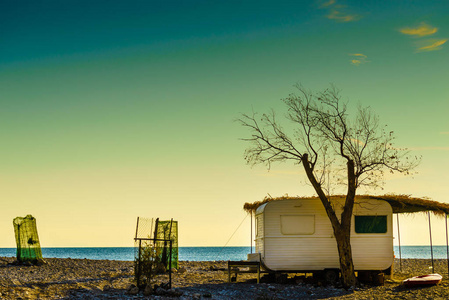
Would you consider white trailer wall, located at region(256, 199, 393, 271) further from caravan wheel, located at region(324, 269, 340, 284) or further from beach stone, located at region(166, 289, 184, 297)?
beach stone, located at region(166, 289, 184, 297)

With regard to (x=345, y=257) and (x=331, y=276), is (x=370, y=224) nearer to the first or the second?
(x=345, y=257)

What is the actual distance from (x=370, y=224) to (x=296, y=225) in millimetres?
2612

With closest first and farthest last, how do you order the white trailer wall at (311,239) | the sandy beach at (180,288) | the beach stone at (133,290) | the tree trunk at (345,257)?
1. the sandy beach at (180,288)
2. the beach stone at (133,290)
3. the tree trunk at (345,257)
4. the white trailer wall at (311,239)

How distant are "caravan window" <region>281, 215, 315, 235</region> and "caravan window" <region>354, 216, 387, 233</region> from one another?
1.59 m

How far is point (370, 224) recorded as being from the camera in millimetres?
20047

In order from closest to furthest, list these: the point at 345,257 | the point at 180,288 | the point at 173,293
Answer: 1. the point at 173,293
2. the point at 180,288
3. the point at 345,257

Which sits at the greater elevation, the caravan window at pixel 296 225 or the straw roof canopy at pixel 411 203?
the straw roof canopy at pixel 411 203

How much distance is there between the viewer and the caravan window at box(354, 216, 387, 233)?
2000cm

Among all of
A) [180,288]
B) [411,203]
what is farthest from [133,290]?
[411,203]

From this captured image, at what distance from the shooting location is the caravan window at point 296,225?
65.4ft

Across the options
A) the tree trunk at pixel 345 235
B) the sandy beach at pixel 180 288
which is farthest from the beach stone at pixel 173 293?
the tree trunk at pixel 345 235

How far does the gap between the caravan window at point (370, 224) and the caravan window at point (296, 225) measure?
1.59 m

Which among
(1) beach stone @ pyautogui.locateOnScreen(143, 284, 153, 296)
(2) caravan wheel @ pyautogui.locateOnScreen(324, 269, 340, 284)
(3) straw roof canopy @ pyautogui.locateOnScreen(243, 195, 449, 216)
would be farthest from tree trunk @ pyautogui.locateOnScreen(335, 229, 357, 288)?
(1) beach stone @ pyautogui.locateOnScreen(143, 284, 153, 296)

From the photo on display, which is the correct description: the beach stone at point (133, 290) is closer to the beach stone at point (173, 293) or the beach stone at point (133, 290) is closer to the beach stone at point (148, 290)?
the beach stone at point (148, 290)
